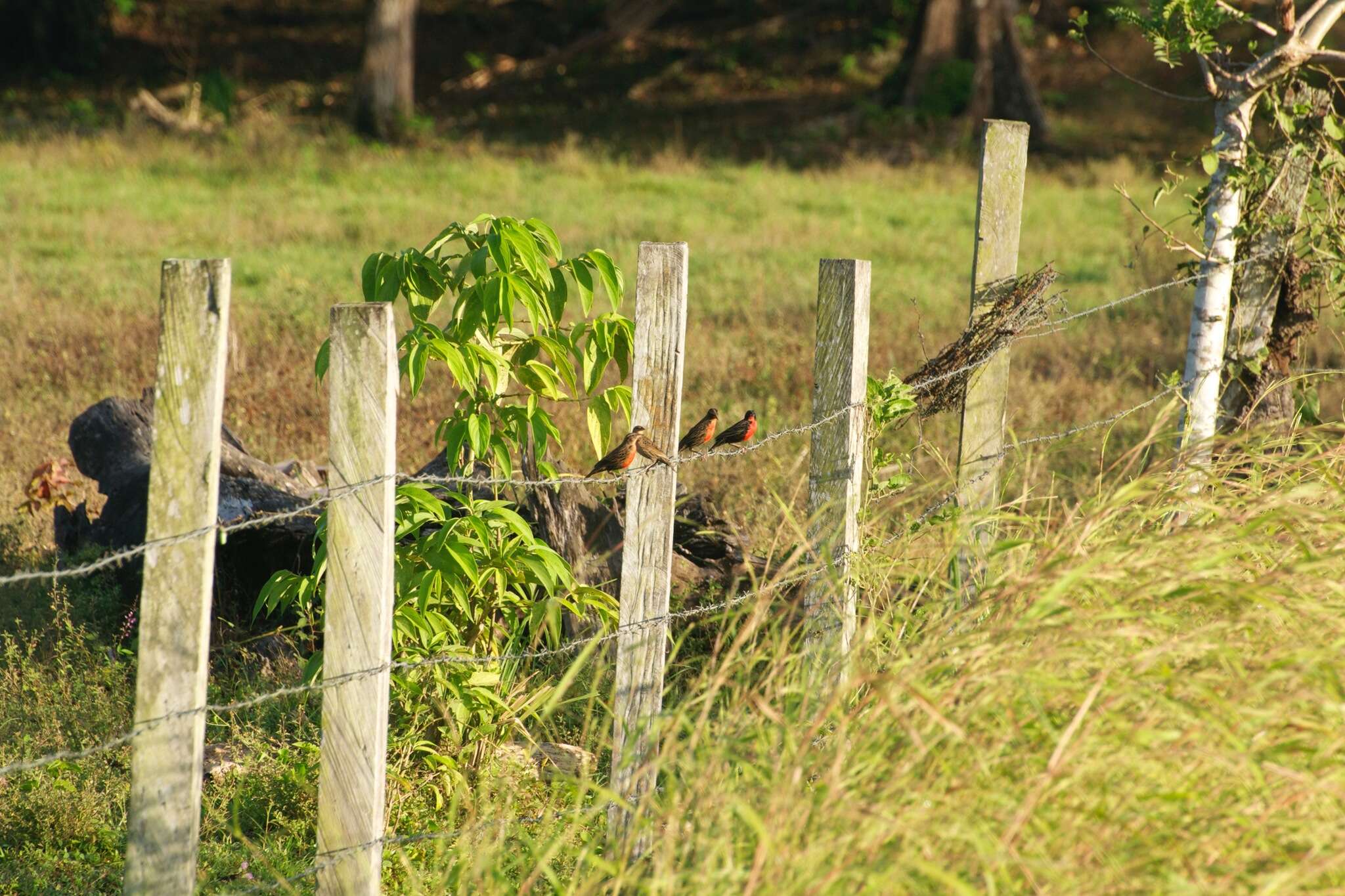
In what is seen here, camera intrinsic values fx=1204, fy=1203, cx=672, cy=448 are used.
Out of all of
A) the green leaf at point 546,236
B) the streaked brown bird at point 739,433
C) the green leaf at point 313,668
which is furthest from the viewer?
the streaked brown bird at point 739,433

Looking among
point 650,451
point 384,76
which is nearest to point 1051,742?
point 650,451

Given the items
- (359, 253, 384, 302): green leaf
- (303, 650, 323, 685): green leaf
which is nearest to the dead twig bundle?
(359, 253, 384, 302): green leaf

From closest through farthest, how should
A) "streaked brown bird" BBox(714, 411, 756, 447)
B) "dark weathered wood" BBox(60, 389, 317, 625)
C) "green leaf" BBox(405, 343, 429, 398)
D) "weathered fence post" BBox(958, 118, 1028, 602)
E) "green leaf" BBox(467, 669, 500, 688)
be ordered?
"green leaf" BBox(405, 343, 429, 398) < "green leaf" BBox(467, 669, 500, 688) < "weathered fence post" BBox(958, 118, 1028, 602) < "streaked brown bird" BBox(714, 411, 756, 447) < "dark weathered wood" BBox(60, 389, 317, 625)

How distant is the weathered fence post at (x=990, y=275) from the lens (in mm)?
4277

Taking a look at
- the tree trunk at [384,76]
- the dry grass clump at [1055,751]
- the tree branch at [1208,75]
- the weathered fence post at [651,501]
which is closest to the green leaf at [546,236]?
the weathered fence post at [651,501]

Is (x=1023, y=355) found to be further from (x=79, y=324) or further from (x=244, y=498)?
(x=79, y=324)

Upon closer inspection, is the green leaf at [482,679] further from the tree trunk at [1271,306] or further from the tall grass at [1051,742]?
the tree trunk at [1271,306]

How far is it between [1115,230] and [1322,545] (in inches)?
538

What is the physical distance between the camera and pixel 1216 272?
5.07m

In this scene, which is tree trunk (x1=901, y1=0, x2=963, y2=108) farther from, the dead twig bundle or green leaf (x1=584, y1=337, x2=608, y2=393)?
green leaf (x1=584, y1=337, x2=608, y2=393)

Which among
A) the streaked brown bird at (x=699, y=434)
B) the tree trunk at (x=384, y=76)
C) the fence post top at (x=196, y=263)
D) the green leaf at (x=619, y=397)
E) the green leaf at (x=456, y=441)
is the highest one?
the tree trunk at (x=384, y=76)

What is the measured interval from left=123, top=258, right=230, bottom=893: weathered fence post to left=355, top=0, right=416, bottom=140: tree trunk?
22735mm

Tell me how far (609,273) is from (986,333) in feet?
4.94

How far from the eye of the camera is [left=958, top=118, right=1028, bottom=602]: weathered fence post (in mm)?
4277
